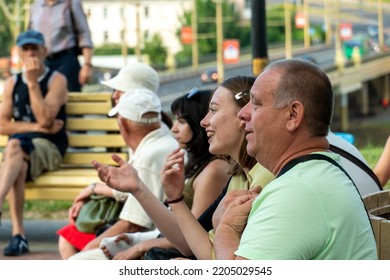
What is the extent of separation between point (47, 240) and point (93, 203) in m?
2.37

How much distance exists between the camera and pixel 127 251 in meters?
4.65

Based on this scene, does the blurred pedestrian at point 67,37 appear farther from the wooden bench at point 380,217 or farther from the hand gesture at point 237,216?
the hand gesture at point 237,216

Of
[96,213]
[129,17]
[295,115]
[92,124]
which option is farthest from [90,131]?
[129,17]

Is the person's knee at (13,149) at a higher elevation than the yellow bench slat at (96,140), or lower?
higher

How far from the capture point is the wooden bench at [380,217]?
10.4 feet

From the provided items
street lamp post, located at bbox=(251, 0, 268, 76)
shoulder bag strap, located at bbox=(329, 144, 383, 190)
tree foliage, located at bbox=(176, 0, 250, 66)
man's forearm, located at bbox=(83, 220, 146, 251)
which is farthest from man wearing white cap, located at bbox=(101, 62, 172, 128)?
tree foliage, located at bbox=(176, 0, 250, 66)

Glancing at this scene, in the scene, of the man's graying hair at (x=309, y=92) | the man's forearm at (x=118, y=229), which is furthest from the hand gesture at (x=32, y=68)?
the man's graying hair at (x=309, y=92)

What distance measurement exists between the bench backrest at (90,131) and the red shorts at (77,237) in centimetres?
198

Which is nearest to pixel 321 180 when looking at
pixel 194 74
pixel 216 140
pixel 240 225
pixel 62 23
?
pixel 240 225

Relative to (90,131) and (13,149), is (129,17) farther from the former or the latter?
(13,149)

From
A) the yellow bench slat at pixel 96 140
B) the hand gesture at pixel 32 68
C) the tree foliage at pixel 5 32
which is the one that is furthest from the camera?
the tree foliage at pixel 5 32

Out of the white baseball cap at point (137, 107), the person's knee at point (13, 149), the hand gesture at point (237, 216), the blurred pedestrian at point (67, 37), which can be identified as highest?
the hand gesture at point (237, 216)

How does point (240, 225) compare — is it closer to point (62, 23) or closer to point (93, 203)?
point (93, 203)

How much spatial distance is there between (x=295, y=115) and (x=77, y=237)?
10.9 ft
